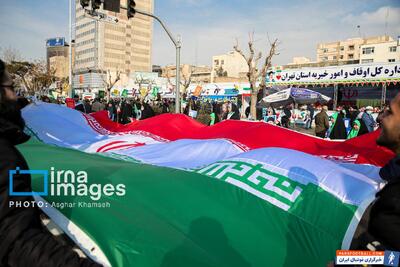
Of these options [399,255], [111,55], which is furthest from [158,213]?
[111,55]

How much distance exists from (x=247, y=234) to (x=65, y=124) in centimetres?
587

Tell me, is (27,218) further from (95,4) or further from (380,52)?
(380,52)

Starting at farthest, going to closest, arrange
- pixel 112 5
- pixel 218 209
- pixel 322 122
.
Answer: pixel 322 122 → pixel 112 5 → pixel 218 209

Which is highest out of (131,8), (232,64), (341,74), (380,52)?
(232,64)

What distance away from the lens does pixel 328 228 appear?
291 centimetres

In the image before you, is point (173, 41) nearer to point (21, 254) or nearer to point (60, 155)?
point (60, 155)

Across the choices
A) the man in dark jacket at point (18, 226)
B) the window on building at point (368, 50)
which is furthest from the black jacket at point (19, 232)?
the window on building at point (368, 50)

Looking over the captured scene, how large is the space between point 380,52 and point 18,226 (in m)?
95.9

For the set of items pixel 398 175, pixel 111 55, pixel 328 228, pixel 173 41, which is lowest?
pixel 328 228

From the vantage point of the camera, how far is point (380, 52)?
83.8 metres

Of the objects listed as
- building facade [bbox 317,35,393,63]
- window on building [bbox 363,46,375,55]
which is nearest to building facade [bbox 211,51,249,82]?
building facade [bbox 317,35,393,63]

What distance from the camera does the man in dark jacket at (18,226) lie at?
1.18 meters

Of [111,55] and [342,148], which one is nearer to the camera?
[342,148]

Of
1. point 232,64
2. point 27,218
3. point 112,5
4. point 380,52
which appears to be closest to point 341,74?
point 112,5
